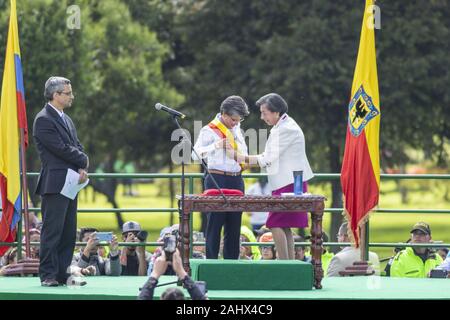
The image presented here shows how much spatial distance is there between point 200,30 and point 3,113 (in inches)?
501

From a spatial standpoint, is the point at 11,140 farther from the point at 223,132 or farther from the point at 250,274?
the point at 250,274

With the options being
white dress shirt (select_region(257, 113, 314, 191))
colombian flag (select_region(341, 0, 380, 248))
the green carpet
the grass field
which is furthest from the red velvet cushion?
the grass field

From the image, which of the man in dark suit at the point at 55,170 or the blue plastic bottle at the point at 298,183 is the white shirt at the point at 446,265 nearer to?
the blue plastic bottle at the point at 298,183

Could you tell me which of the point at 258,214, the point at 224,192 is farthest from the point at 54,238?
the point at 258,214

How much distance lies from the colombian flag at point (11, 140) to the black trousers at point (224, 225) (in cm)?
240

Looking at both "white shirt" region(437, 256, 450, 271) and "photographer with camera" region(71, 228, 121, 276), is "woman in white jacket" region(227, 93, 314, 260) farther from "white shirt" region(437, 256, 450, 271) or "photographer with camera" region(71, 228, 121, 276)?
"white shirt" region(437, 256, 450, 271)

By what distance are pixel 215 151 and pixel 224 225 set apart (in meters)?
0.77

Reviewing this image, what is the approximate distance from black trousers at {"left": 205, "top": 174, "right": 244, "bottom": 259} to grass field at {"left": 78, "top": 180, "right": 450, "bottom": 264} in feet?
61.7

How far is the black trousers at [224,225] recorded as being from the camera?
490 inches

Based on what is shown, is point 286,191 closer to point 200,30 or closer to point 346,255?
point 346,255

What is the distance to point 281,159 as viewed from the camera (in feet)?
39.9

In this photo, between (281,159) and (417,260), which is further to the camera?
(417,260)

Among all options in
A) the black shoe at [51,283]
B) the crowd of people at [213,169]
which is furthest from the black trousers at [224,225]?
the black shoe at [51,283]

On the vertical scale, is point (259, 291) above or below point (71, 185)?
below
